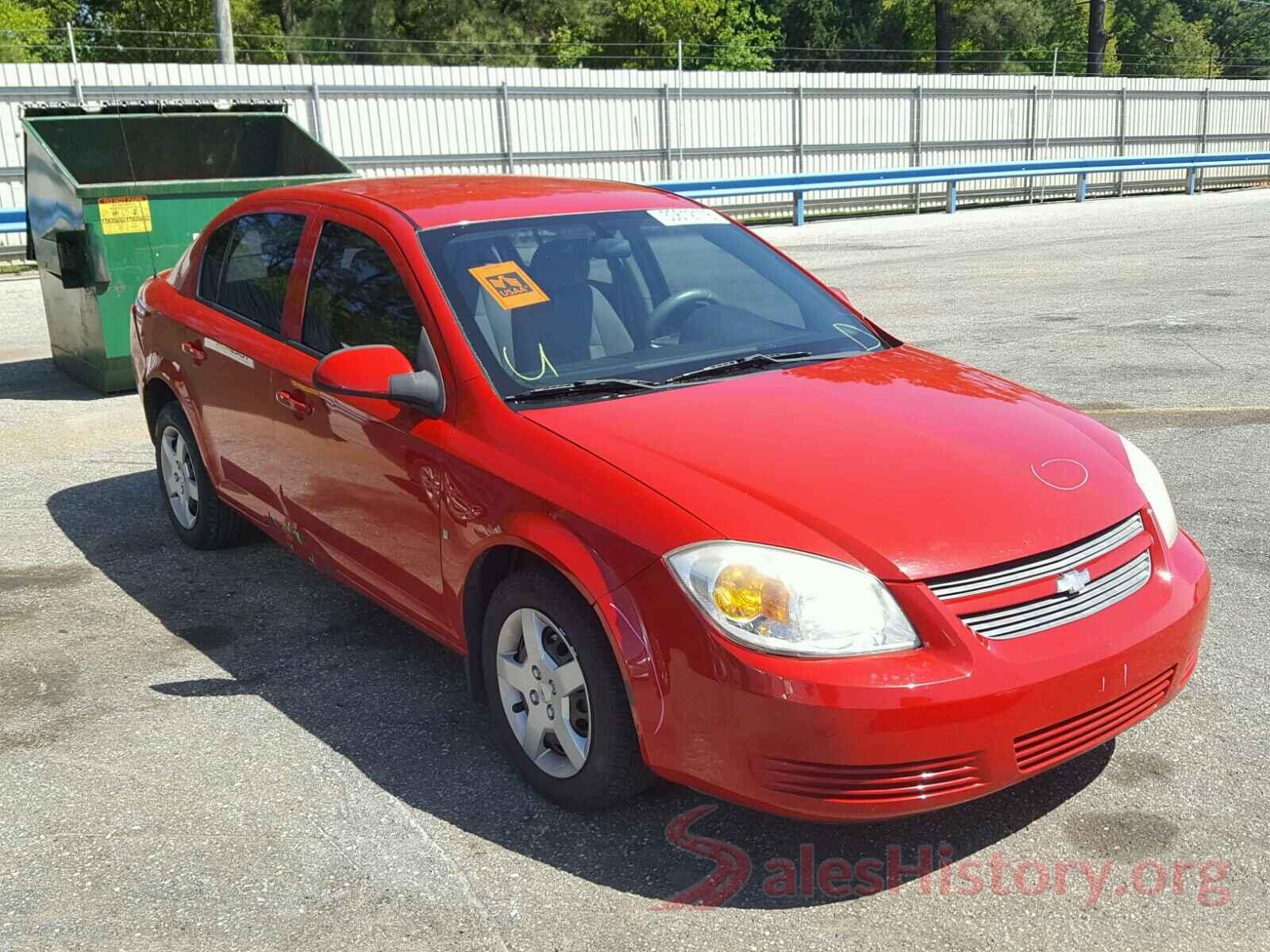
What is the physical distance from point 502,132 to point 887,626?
19.7 m

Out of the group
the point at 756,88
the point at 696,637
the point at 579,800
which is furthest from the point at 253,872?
the point at 756,88

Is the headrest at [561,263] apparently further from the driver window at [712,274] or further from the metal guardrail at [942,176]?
the metal guardrail at [942,176]

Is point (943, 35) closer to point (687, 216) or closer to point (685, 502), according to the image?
point (687, 216)

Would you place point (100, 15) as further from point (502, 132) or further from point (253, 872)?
point (253, 872)

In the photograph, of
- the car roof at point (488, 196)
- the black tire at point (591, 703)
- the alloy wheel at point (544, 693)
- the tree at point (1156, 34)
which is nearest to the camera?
the black tire at point (591, 703)

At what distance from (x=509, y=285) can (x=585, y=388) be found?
0.51m

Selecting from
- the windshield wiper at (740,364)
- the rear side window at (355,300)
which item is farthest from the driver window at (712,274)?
the rear side window at (355,300)

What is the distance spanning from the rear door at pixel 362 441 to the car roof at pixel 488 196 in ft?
0.54

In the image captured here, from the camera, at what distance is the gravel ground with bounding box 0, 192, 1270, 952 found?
2.94m

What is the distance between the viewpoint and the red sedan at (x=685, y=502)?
2.84 m

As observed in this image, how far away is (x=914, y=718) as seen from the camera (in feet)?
9.05

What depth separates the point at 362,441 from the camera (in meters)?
3.99

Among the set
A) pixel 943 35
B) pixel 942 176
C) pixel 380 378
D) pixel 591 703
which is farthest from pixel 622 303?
pixel 943 35

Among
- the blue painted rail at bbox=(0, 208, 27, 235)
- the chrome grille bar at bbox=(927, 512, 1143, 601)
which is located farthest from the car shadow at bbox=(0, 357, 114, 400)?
the chrome grille bar at bbox=(927, 512, 1143, 601)
